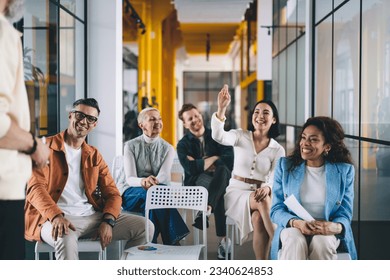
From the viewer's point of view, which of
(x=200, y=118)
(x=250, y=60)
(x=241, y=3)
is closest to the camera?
(x=200, y=118)

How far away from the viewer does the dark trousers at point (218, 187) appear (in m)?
5.05

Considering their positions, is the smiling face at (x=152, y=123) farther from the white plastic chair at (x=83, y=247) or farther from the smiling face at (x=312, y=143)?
the smiling face at (x=312, y=143)

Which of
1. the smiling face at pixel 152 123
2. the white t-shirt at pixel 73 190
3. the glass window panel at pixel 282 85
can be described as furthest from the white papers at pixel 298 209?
the glass window panel at pixel 282 85

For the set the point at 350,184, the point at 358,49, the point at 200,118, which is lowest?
the point at 350,184

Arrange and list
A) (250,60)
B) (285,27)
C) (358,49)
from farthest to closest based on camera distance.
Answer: (250,60), (285,27), (358,49)

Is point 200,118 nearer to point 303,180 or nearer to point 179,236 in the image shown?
point 179,236

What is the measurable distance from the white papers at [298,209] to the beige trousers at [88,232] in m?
1.02

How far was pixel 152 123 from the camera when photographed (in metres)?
4.88

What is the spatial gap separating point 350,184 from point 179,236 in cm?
146

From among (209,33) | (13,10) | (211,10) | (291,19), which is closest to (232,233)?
(13,10)

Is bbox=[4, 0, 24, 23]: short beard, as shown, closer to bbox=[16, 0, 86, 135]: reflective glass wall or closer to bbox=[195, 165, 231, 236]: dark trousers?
bbox=[16, 0, 86, 135]: reflective glass wall

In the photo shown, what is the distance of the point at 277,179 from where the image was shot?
364 centimetres

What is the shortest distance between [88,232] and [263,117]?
1481 millimetres
